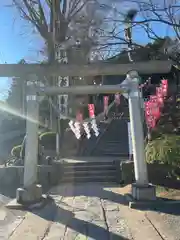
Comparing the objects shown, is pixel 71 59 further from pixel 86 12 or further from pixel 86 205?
pixel 86 205

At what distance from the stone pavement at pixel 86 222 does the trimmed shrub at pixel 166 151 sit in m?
2.71

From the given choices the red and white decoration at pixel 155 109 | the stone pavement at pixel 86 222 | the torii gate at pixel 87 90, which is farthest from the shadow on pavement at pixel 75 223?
the red and white decoration at pixel 155 109

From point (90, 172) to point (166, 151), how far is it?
14.6 ft

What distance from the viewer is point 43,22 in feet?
56.4

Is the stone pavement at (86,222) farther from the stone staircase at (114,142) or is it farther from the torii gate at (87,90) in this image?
the stone staircase at (114,142)

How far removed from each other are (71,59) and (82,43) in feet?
2.29

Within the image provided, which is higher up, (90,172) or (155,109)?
(155,109)

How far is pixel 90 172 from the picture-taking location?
1466cm

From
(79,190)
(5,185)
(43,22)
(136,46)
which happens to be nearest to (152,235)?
(79,190)

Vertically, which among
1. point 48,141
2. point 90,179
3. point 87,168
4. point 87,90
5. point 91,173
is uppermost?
point 87,90

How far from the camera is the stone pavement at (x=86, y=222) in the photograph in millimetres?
5844

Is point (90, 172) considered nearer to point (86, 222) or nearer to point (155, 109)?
point (155, 109)

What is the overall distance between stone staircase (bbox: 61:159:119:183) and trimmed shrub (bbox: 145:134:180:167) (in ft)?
8.09

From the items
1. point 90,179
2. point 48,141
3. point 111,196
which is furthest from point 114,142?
point 111,196
